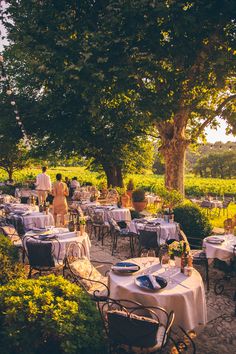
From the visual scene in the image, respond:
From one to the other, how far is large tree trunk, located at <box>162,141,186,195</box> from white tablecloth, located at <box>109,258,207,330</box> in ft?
34.5

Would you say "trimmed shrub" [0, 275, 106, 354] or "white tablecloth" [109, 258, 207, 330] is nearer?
"trimmed shrub" [0, 275, 106, 354]

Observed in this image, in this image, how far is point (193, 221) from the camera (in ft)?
32.9

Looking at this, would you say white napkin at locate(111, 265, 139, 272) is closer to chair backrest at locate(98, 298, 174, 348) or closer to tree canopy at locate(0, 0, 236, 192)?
chair backrest at locate(98, 298, 174, 348)

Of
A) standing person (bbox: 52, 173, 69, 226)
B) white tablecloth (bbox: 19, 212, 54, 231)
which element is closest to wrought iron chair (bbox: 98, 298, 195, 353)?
white tablecloth (bbox: 19, 212, 54, 231)

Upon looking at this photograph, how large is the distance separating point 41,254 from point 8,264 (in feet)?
5.82

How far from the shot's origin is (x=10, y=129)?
69.0 feet

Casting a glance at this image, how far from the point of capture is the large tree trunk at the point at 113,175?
2488 centimetres

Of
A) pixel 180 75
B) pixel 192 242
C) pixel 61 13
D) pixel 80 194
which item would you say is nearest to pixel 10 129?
pixel 80 194

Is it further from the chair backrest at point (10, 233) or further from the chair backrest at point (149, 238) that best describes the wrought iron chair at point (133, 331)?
the chair backrest at point (10, 233)

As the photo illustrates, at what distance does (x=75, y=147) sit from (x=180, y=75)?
10.4m

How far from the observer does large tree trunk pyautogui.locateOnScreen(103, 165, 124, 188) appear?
24.9 m

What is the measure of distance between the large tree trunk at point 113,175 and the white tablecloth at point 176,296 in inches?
779

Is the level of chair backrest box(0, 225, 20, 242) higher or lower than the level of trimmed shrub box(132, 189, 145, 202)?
lower

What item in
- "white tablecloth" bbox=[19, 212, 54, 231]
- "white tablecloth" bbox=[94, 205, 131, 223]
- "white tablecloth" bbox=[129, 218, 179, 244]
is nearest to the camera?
"white tablecloth" bbox=[129, 218, 179, 244]
